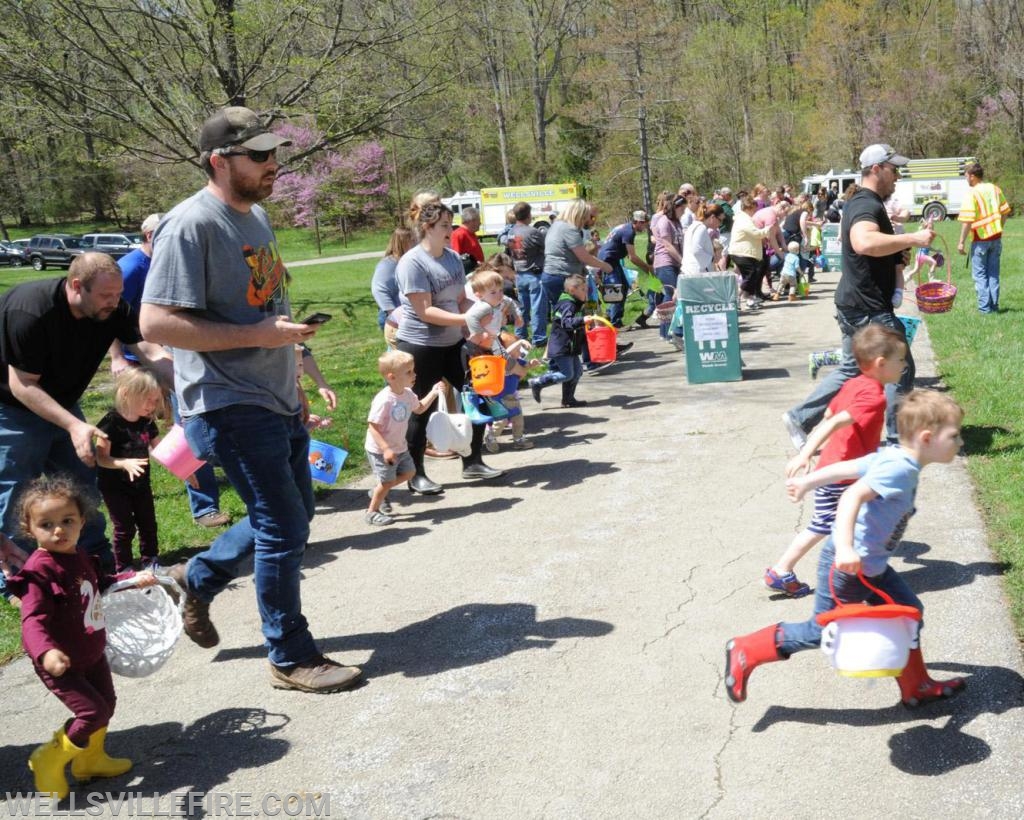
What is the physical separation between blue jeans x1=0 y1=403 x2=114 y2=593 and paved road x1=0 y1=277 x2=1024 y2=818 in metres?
0.65

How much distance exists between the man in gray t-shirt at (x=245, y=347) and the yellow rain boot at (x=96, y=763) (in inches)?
29.7

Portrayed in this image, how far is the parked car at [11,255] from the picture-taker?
152 feet

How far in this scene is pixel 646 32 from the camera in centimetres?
4559

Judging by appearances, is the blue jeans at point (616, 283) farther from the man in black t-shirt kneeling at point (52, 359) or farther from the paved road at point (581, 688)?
the man in black t-shirt kneeling at point (52, 359)

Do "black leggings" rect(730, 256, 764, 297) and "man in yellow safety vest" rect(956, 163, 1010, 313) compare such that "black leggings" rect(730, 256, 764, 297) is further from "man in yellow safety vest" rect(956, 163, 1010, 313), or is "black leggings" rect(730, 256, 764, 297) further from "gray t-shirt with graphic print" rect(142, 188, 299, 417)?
"gray t-shirt with graphic print" rect(142, 188, 299, 417)

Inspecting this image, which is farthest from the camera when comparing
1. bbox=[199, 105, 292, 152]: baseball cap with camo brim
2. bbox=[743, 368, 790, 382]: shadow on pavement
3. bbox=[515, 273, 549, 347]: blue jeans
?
bbox=[515, 273, 549, 347]: blue jeans

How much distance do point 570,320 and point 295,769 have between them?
622cm

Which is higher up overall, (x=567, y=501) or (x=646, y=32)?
(x=646, y=32)

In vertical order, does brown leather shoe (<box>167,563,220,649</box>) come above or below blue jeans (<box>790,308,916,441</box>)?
below

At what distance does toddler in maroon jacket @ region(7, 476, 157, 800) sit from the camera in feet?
11.7

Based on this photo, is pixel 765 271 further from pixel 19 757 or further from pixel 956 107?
pixel 956 107

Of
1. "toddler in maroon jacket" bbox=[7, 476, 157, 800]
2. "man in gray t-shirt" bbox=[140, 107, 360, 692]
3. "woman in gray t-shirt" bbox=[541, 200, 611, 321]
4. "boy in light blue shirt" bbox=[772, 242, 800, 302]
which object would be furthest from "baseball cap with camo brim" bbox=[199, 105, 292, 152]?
"boy in light blue shirt" bbox=[772, 242, 800, 302]

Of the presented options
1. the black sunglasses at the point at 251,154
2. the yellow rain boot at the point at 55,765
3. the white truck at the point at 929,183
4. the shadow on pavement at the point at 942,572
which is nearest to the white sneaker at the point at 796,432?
the shadow on pavement at the point at 942,572

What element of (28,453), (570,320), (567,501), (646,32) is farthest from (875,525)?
(646,32)
